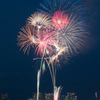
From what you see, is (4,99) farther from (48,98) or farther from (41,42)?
(41,42)

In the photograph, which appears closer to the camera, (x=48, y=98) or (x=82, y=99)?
(x=48, y=98)

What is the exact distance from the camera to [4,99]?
2415 inches

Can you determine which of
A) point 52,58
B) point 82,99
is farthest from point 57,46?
point 82,99

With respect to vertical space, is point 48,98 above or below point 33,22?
below

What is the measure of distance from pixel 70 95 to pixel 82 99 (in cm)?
2261

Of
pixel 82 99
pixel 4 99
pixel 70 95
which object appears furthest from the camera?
pixel 82 99

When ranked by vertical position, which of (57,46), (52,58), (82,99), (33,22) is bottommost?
(82,99)

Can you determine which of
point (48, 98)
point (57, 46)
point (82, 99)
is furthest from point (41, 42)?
point (82, 99)

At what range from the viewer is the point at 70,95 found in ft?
221

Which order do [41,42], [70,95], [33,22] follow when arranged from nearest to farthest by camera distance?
[33,22], [41,42], [70,95]

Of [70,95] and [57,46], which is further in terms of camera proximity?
[70,95]

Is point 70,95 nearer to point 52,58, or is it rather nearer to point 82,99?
point 82,99

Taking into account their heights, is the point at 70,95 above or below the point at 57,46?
below

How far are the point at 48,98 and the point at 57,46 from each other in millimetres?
48201
